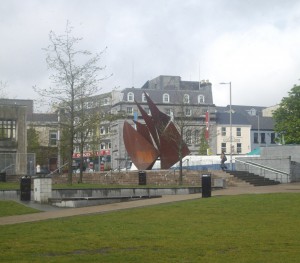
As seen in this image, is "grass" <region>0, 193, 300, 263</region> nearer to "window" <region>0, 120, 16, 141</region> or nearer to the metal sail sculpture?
the metal sail sculpture

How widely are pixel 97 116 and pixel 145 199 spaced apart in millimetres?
Result: 13158

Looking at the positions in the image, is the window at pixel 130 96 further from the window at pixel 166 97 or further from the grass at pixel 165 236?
the grass at pixel 165 236

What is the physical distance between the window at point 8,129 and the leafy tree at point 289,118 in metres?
30.3

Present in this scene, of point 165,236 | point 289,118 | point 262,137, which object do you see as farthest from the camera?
point 262,137

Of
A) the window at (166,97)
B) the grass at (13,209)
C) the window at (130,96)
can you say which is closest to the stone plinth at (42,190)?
the grass at (13,209)

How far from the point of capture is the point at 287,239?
1116cm

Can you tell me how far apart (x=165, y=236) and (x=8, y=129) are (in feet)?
141

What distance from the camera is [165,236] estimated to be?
1199 centimetres

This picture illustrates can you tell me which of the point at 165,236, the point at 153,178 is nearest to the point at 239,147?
the point at 153,178

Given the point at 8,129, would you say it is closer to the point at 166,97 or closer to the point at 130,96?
the point at 130,96

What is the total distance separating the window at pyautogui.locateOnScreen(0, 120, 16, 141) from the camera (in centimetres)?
5194

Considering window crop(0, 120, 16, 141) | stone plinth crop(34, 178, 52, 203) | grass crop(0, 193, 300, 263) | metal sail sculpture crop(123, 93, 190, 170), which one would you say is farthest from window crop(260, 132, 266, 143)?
grass crop(0, 193, 300, 263)

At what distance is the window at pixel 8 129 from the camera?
170ft

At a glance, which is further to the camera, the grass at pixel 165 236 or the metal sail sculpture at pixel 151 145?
the metal sail sculpture at pixel 151 145
